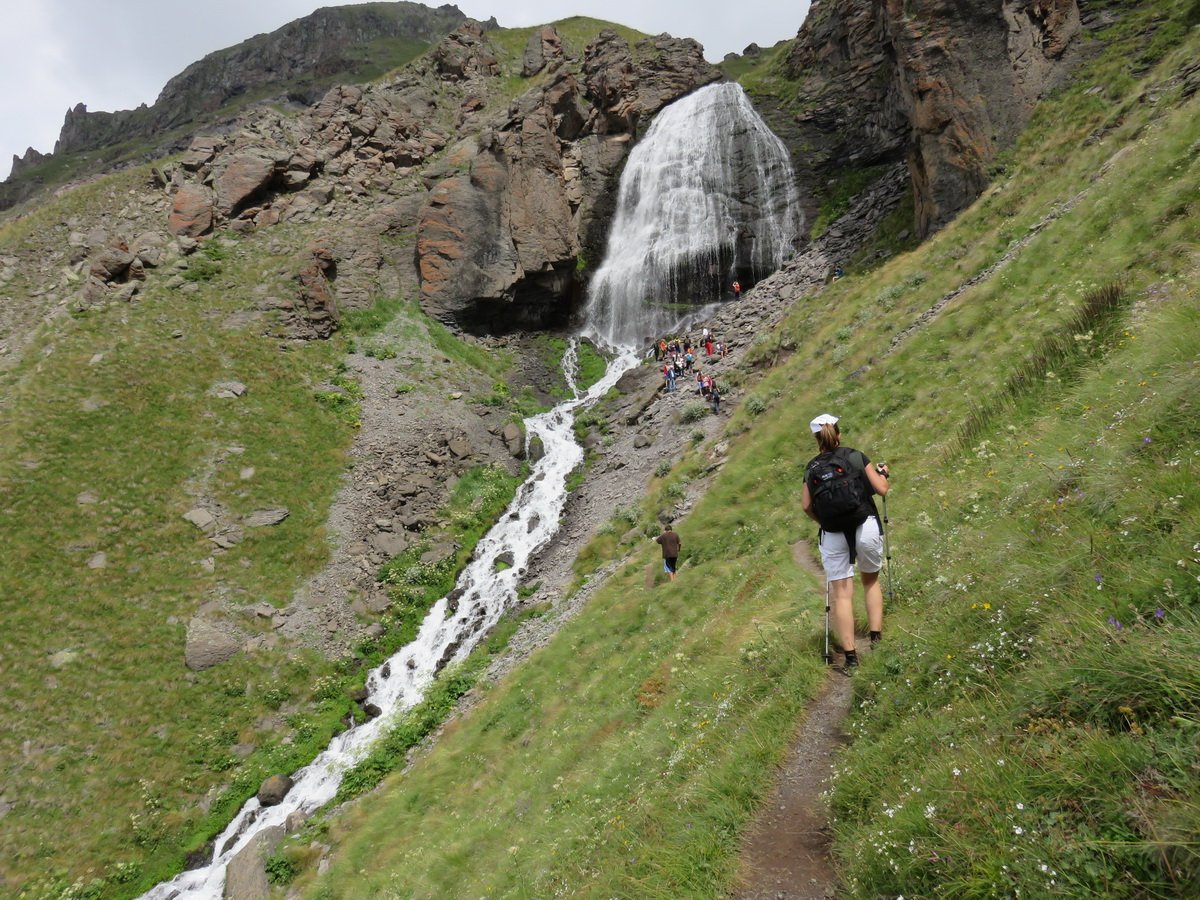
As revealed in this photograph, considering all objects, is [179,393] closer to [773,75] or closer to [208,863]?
[208,863]

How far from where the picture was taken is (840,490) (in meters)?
6.26

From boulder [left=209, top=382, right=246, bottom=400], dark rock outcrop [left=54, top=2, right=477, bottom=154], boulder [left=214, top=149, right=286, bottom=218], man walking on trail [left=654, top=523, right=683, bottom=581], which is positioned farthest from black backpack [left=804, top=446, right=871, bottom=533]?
dark rock outcrop [left=54, top=2, right=477, bottom=154]

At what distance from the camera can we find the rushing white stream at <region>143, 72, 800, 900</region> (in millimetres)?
25625

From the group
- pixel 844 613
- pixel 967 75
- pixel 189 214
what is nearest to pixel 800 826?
pixel 844 613

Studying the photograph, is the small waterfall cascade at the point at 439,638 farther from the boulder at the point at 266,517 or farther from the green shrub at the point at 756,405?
the green shrub at the point at 756,405

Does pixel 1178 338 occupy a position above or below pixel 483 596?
above

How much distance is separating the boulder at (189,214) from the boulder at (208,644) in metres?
28.7

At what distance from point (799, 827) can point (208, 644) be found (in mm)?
23800

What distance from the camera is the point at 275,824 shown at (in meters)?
17.6

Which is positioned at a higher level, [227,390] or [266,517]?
[227,390]

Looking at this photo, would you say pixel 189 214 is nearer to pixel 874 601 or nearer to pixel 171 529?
pixel 171 529

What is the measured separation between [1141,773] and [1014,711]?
940 mm

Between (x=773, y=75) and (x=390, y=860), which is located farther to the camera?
(x=773, y=75)

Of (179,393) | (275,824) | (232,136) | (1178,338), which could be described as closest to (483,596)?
(275,824)
